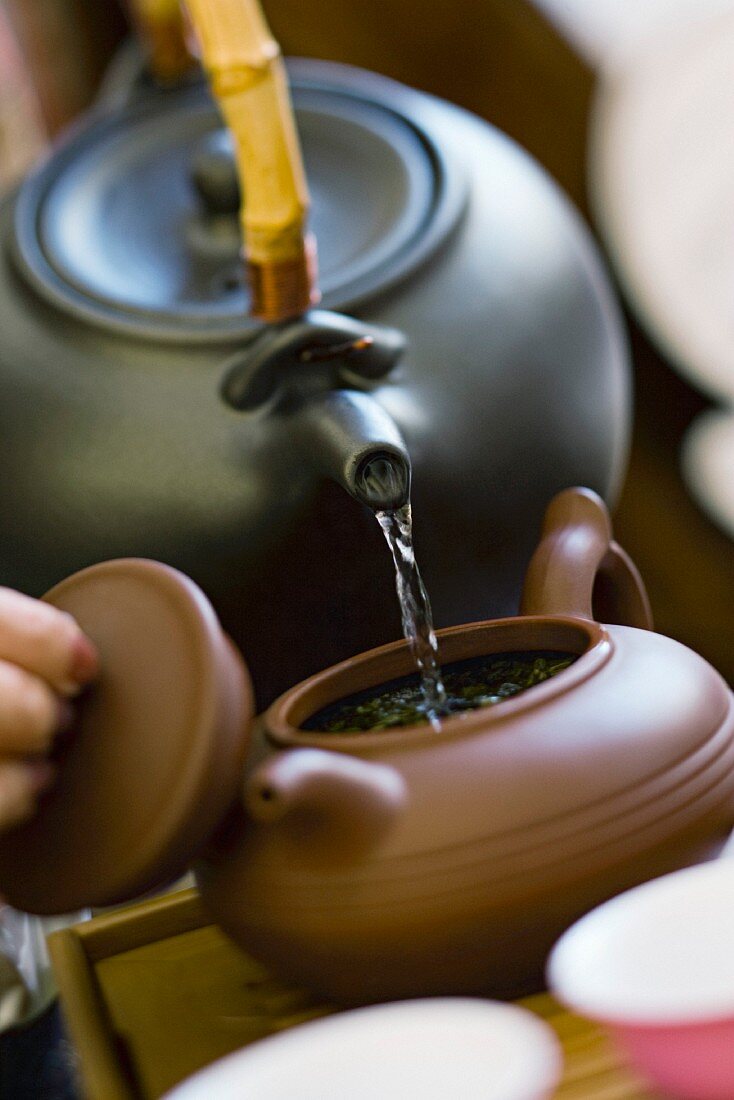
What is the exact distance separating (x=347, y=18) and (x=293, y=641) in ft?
4.04

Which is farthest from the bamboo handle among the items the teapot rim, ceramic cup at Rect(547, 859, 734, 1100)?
ceramic cup at Rect(547, 859, 734, 1100)

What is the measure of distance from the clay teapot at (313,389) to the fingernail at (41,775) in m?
0.21

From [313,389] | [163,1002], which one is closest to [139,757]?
[163,1002]

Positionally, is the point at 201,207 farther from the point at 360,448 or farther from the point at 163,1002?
the point at 163,1002

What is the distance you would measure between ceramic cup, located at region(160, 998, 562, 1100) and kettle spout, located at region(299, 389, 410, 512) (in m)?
0.29

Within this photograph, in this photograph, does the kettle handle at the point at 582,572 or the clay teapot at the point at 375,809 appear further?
the kettle handle at the point at 582,572

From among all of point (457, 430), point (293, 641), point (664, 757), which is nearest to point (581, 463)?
point (457, 430)

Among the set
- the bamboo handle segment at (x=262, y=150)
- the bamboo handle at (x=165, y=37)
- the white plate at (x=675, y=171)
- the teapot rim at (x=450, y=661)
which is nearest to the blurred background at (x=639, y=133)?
the white plate at (x=675, y=171)

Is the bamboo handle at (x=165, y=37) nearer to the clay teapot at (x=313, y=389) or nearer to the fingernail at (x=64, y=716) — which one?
the clay teapot at (x=313, y=389)

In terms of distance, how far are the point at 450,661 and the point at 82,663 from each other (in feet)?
0.56

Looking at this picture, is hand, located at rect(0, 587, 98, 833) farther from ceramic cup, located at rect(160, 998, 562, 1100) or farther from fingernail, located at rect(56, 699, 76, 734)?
ceramic cup, located at rect(160, 998, 562, 1100)

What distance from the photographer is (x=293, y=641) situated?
79cm

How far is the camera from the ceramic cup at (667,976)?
367 millimetres

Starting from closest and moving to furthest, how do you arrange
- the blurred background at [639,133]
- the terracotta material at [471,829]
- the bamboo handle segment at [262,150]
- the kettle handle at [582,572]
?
the terracotta material at [471,829] < the kettle handle at [582,572] < the bamboo handle segment at [262,150] < the blurred background at [639,133]
